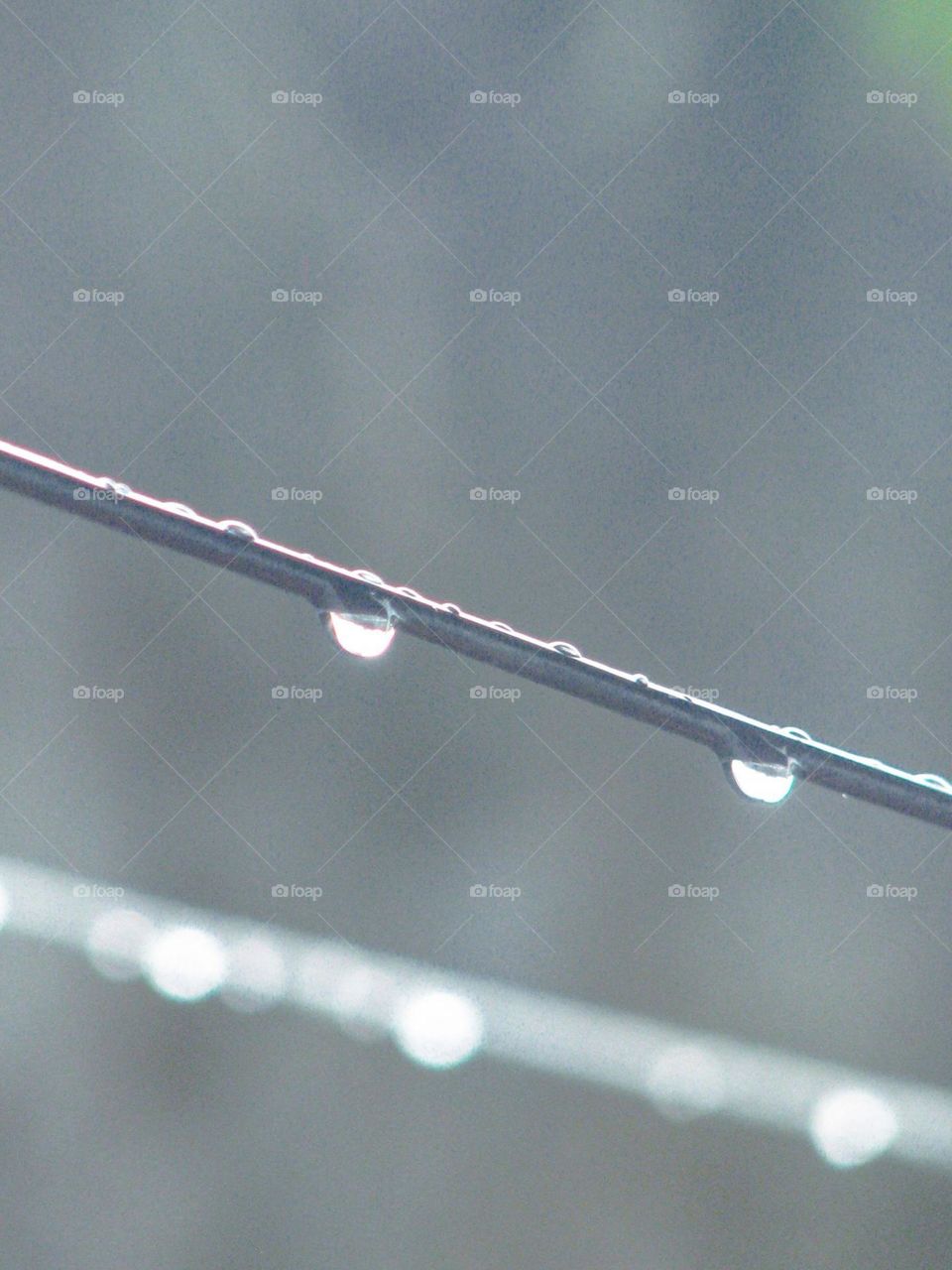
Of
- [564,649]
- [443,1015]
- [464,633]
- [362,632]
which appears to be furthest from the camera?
[443,1015]

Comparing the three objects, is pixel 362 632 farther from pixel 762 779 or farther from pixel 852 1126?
pixel 852 1126

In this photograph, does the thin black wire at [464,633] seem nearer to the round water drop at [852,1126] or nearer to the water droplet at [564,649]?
the water droplet at [564,649]

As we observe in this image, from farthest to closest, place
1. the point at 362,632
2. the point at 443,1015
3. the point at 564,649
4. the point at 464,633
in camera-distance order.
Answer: the point at 443,1015 → the point at 564,649 → the point at 362,632 → the point at 464,633

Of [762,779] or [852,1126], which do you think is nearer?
[762,779]

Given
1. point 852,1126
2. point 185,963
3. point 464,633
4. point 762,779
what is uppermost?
point 852,1126

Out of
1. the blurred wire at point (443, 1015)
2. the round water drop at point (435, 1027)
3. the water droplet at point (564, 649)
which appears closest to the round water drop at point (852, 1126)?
the blurred wire at point (443, 1015)

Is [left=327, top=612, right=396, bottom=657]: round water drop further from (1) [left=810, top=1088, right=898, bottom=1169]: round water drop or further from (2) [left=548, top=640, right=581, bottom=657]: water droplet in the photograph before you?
(1) [left=810, top=1088, right=898, bottom=1169]: round water drop

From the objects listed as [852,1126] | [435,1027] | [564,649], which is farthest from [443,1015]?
[564,649]

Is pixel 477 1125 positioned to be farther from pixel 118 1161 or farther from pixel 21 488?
pixel 21 488
